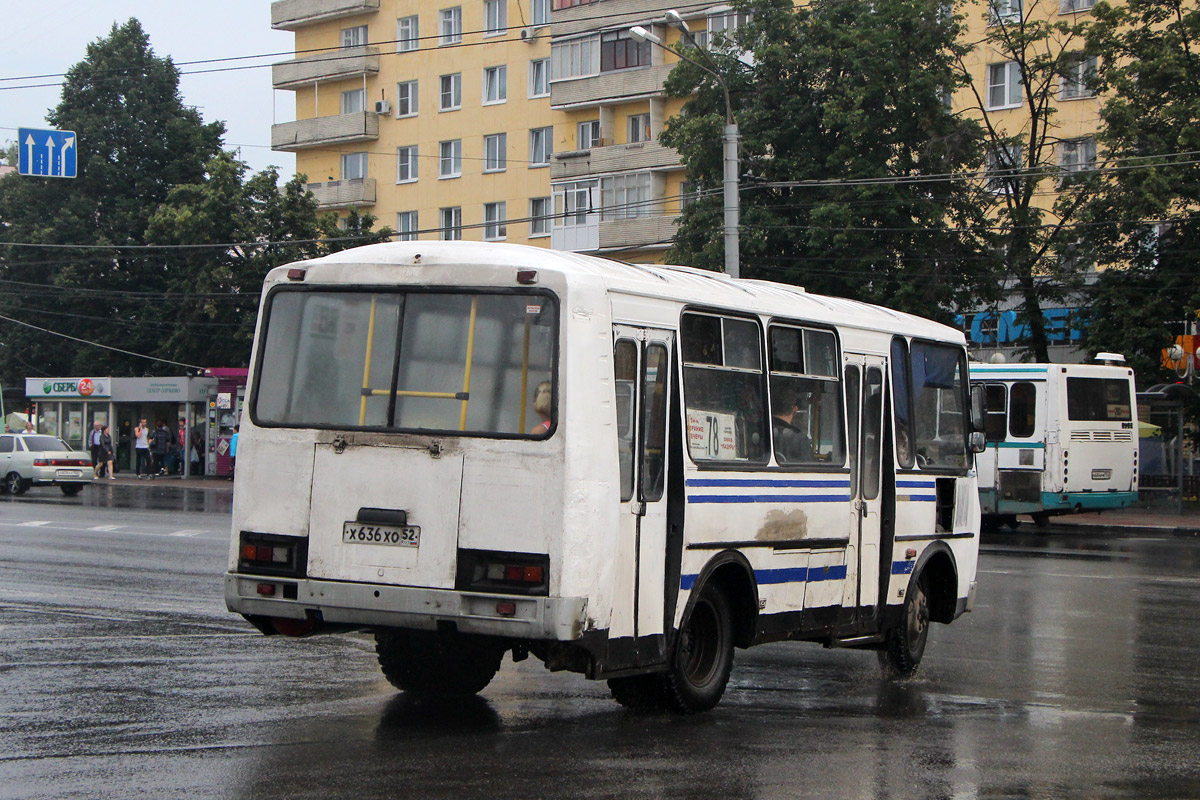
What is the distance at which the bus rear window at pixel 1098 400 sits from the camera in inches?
1147

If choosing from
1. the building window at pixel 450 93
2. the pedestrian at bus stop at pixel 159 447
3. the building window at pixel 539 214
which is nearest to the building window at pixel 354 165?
the building window at pixel 450 93

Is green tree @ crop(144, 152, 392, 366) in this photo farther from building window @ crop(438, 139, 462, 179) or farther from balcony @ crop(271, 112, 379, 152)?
balcony @ crop(271, 112, 379, 152)

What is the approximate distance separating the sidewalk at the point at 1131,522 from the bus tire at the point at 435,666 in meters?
22.1

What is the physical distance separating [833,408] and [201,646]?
508 cm

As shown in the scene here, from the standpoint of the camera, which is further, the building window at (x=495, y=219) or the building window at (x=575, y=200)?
the building window at (x=495, y=219)

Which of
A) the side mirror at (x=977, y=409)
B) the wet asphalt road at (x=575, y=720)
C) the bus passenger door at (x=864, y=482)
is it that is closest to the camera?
the wet asphalt road at (x=575, y=720)

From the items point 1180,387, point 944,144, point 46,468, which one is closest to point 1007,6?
point 944,144

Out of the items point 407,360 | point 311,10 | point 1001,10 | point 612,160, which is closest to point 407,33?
point 311,10

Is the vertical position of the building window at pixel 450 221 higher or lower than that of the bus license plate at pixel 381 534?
higher

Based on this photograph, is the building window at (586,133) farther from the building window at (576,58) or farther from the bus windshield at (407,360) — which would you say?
the bus windshield at (407,360)

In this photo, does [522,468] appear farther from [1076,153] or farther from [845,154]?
[1076,153]

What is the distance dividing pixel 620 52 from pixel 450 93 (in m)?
9.89

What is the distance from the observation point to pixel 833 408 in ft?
34.3

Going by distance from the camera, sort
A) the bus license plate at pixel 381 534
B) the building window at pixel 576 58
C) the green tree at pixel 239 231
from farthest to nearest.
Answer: the building window at pixel 576 58 < the green tree at pixel 239 231 < the bus license plate at pixel 381 534
